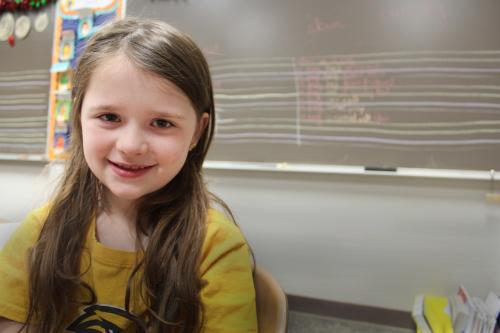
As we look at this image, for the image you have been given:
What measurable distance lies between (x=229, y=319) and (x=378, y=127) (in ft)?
3.86

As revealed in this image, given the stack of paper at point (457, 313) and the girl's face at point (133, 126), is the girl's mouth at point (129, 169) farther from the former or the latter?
the stack of paper at point (457, 313)

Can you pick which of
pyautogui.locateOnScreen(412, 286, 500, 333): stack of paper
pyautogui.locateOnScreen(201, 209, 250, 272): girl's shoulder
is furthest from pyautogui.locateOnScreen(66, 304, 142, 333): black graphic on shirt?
pyautogui.locateOnScreen(412, 286, 500, 333): stack of paper

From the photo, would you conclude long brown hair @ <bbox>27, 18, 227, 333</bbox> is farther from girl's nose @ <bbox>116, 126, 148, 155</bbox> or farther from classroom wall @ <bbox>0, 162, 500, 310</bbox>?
classroom wall @ <bbox>0, 162, 500, 310</bbox>

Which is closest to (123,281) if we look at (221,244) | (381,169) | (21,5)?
(221,244)

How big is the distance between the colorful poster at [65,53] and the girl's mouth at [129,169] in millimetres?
1588

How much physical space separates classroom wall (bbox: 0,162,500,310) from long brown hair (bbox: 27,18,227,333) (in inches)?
36.3

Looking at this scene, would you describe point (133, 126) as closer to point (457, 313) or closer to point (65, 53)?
point (457, 313)

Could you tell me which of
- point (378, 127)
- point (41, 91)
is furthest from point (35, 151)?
point (378, 127)

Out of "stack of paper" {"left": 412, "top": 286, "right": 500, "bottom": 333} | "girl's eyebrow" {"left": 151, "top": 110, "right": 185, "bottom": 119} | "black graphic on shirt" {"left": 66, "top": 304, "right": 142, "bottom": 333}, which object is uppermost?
"girl's eyebrow" {"left": 151, "top": 110, "right": 185, "bottom": 119}

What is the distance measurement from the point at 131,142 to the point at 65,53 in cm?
180

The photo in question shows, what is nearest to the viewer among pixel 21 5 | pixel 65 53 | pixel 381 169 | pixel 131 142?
pixel 131 142

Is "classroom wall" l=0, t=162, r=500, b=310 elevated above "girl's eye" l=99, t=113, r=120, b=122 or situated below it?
below

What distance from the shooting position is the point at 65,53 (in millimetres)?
2037

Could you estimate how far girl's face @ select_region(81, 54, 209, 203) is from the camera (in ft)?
1.87
